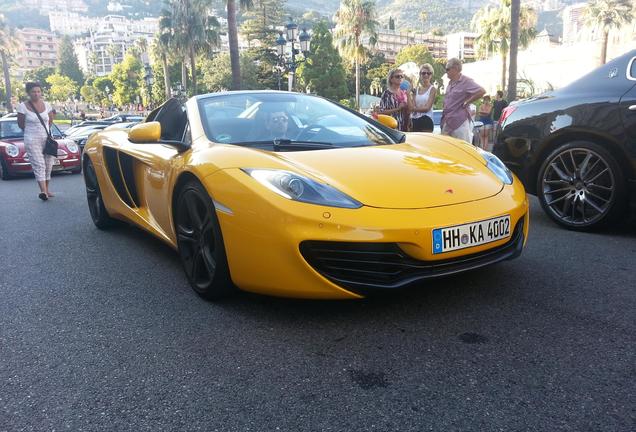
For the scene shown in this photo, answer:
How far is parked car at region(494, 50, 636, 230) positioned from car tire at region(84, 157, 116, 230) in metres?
3.60

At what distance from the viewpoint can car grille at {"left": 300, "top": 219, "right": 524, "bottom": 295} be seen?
7.63 ft

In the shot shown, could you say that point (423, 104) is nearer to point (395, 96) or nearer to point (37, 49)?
point (395, 96)

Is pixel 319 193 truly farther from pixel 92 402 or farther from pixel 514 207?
pixel 92 402

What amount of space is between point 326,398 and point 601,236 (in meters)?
2.95

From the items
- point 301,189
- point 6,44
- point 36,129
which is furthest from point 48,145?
point 6,44

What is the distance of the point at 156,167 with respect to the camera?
3.42 meters

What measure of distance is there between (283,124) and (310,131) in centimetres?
17

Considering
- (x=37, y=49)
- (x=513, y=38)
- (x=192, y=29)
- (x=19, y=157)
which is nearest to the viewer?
(x=19, y=157)

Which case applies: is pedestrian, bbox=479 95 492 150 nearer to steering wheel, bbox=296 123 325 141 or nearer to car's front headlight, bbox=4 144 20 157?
steering wheel, bbox=296 123 325 141

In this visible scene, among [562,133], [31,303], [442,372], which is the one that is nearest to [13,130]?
[31,303]

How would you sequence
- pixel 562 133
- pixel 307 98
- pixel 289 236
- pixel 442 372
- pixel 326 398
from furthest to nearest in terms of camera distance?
pixel 562 133 < pixel 307 98 < pixel 289 236 < pixel 442 372 < pixel 326 398

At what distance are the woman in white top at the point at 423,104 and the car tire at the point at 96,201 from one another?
3.70 m

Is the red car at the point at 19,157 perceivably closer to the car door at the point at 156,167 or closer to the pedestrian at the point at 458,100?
the car door at the point at 156,167

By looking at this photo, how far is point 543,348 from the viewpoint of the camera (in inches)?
86.5
